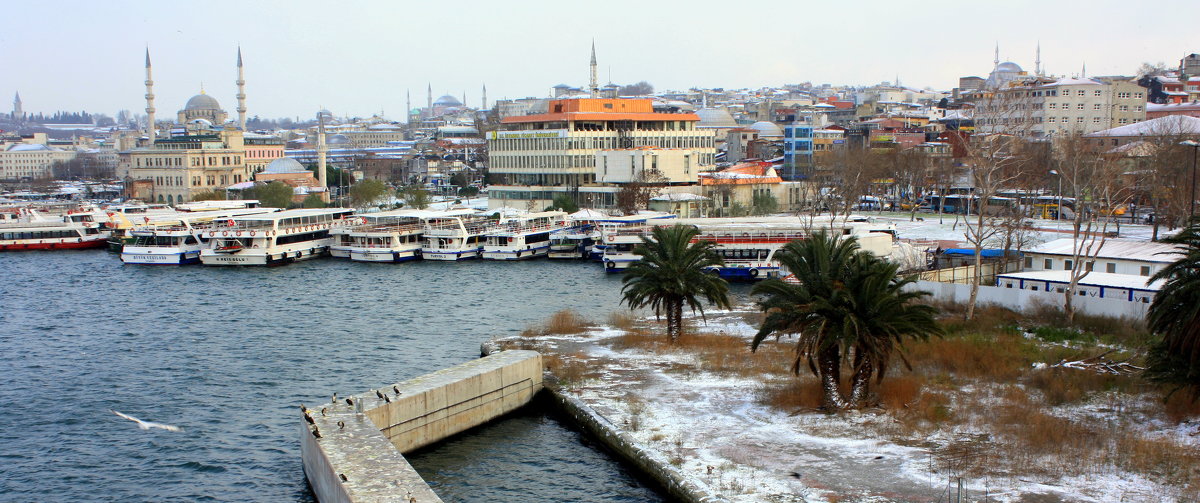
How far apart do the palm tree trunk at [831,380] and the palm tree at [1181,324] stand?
18.1 ft

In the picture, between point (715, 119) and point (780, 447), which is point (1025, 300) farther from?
point (715, 119)

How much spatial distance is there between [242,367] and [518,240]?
27095 millimetres

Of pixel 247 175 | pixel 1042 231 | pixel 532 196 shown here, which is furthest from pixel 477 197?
pixel 1042 231

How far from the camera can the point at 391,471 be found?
53.3ft

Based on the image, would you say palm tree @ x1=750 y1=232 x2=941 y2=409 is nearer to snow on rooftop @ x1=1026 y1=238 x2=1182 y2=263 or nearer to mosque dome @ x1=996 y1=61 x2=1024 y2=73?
snow on rooftop @ x1=1026 y1=238 x2=1182 y2=263

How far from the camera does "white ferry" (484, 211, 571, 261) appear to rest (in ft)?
178

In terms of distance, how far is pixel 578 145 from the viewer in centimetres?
7475

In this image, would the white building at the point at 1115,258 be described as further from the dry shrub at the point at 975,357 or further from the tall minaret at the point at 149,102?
the tall minaret at the point at 149,102

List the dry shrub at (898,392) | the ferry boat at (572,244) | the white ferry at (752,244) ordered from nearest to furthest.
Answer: the dry shrub at (898,392) → the white ferry at (752,244) → the ferry boat at (572,244)

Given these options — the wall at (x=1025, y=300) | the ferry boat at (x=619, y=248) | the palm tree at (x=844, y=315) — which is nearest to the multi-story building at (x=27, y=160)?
the ferry boat at (x=619, y=248)

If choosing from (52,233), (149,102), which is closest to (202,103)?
(149,102)

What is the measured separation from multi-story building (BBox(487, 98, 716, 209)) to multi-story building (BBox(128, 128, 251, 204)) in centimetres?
3490

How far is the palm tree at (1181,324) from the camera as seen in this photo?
17297 millimetres

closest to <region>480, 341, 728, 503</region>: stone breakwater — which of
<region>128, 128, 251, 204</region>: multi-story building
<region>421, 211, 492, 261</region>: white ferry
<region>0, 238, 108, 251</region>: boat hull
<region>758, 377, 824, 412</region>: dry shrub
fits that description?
<region>758, 377, 824, 412</region>: dry shrub
